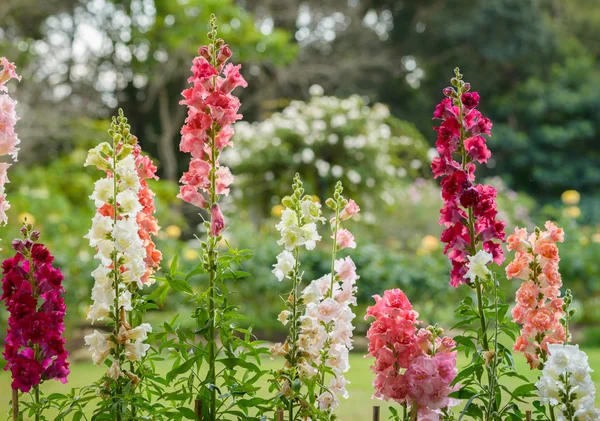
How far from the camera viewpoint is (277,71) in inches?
440

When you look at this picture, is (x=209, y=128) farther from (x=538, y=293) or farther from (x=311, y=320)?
(x=538, y=293)

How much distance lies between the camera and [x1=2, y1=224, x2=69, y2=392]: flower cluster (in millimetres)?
1469

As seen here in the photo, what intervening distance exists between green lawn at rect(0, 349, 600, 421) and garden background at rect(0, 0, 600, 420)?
1.27m

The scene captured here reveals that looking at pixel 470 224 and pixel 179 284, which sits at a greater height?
pixel 470 224

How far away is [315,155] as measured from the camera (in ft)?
21.2

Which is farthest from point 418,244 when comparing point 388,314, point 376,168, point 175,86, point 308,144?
point 175,86

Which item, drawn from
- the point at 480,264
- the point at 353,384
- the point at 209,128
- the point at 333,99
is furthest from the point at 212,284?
the point at 333,99

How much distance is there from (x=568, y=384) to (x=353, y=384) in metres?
2.42

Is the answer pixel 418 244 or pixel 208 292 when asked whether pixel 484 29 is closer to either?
pixel 418 244

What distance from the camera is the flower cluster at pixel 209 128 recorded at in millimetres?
1538

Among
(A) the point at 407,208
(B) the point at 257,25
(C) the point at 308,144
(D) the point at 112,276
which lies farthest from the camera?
(B) the point at 257,25

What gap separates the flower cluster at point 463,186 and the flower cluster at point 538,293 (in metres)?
0.10

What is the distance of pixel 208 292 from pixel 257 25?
10049 mm

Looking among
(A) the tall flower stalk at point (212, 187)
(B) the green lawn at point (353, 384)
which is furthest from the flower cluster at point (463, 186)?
(B) the green lawn at point (353, 384)
